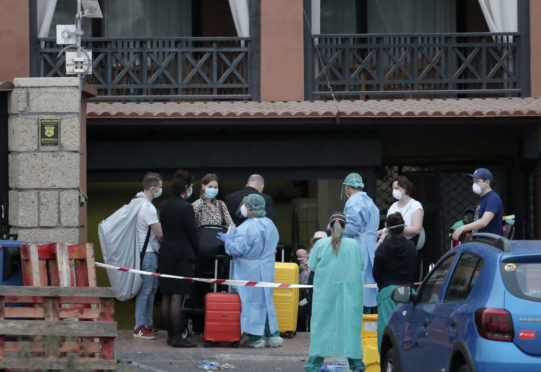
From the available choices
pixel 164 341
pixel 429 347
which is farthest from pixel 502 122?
pixel 429 347

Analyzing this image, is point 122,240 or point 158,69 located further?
point 158,69

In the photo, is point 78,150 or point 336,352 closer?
point 336,352

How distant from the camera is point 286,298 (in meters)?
12.8

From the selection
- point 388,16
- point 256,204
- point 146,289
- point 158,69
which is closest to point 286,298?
point 256,204

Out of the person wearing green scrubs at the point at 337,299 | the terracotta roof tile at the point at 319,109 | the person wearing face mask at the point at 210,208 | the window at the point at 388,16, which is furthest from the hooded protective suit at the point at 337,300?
the window at the point at 388,16

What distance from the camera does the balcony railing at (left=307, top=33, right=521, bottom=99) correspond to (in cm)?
1639

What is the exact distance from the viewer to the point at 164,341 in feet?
41.1

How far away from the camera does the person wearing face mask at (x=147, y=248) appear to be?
12609 mm

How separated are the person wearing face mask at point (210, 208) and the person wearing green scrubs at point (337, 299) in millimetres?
2853

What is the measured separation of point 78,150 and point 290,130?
418 centimetres

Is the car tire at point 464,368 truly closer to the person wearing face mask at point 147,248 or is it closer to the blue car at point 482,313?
the blue car at point 482,313

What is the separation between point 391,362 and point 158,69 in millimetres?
8402

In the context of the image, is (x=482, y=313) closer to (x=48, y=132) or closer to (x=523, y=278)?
(x=523, y=278)

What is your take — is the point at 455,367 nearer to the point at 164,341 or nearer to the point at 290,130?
the point at 164,341
